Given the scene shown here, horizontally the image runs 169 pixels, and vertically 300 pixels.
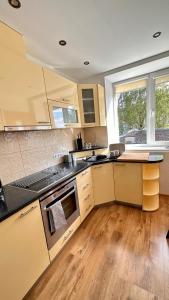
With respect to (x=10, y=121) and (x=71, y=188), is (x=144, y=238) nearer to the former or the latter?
(x=71, y=188)

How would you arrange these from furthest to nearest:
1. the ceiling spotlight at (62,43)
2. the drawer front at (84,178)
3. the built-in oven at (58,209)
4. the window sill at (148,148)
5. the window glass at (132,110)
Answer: the window glass at (132,110) → the window sill at (148,148) → the drawer front at (84,178) → the ceiling spotlight at (62,43) → the built-in oven at (58,209)

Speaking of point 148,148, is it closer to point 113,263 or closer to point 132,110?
point 132,110

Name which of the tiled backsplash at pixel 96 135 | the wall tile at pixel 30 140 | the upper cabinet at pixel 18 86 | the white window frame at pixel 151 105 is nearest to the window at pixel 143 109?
the white window frame at pixel 151 105

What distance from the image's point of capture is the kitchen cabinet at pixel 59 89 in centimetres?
171

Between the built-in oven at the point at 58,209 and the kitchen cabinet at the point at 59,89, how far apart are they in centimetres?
107

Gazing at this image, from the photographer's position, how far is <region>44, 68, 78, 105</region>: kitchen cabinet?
1714mm

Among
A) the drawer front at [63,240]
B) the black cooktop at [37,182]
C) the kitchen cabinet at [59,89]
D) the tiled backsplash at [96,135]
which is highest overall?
the kitchen cabinet at [59,89]

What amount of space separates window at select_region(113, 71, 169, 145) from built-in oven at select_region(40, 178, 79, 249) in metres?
1.82

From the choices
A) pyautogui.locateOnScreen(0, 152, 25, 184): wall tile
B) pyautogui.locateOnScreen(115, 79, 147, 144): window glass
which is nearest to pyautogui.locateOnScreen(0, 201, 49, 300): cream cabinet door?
pyautogui.locateOnScreen(0, 152, 25, 184): wall tile

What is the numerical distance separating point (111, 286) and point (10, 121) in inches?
65.6

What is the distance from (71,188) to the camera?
1.71 m

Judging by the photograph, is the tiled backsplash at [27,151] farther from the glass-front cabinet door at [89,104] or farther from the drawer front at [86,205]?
the drawer front at [86,205]

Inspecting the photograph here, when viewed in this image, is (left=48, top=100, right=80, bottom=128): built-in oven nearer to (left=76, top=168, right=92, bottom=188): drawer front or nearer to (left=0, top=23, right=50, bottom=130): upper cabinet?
(left=0, top=23, right=50, bottom=130): upper cabinet

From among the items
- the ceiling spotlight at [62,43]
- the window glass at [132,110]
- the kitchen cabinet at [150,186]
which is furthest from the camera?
the window glass at [132,110]
